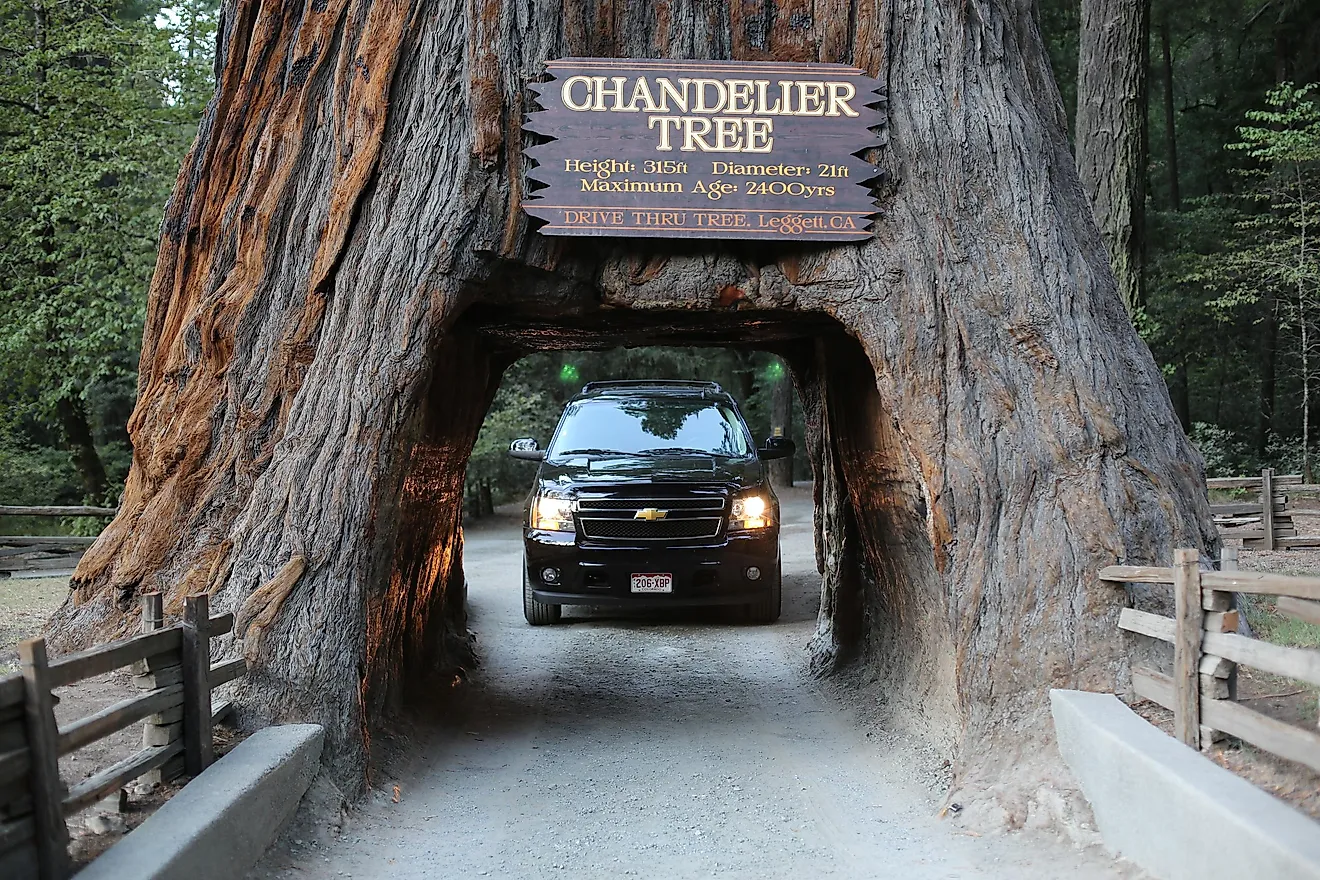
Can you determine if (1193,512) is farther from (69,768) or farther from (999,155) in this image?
(69,768)

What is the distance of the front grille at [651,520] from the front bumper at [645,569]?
0.42 feet

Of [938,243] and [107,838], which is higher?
[938,243]

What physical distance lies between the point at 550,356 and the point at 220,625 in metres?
23.5

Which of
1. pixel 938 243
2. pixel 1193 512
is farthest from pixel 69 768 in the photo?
pixel 1193 512

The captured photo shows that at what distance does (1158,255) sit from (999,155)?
18779 mm

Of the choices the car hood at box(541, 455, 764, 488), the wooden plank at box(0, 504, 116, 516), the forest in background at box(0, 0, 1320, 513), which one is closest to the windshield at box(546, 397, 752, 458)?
the car hood at box(541, 455, 764, 488)

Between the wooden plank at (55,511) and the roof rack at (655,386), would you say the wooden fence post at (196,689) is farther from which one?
the wooden plank at (55,511)

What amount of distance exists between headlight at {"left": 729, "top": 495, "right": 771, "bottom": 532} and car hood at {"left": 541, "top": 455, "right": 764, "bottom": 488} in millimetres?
174

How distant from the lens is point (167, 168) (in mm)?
17594

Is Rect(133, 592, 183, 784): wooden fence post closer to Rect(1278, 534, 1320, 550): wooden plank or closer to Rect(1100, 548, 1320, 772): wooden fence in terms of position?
Rect(1100, 548, 1320, 772): wooden fence

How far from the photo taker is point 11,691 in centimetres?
358

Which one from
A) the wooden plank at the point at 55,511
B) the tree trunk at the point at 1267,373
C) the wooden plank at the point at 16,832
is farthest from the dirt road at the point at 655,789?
the tree trunk at the point at 1267,373

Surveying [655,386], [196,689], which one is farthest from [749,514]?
[196,689]

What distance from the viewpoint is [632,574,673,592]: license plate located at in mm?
10531
